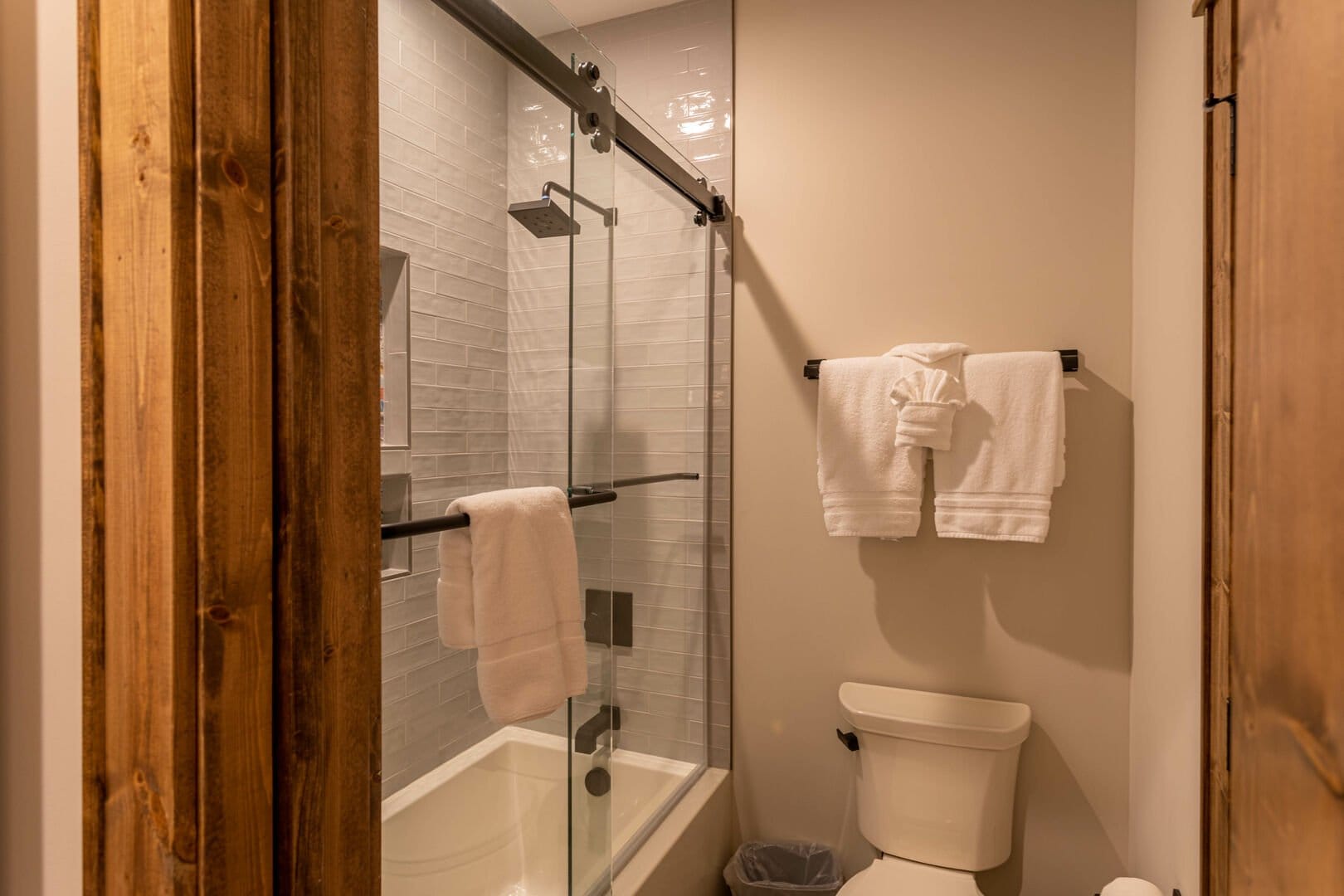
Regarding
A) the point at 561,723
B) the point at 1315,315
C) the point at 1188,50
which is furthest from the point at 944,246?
the point at 561,723

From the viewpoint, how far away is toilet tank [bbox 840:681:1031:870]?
163cm

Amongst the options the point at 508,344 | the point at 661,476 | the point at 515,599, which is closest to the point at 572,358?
the point at 508,344

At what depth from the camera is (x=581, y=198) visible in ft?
4.36

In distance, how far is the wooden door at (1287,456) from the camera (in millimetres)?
625

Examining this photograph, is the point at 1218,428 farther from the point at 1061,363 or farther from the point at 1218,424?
the point at 1061,363

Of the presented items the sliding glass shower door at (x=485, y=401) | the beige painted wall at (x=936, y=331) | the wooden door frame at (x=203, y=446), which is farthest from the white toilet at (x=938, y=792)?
the wooden door frame at (x=203, y=446)

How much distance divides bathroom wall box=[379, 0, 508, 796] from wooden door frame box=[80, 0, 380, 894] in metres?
0.37

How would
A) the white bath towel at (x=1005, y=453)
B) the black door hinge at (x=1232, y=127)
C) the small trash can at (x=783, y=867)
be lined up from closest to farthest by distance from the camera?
the black door hinge at (x=1232, y=127)
the white bath towel at (x=1005, y=453)
the small trash can at (x=783, y=867)

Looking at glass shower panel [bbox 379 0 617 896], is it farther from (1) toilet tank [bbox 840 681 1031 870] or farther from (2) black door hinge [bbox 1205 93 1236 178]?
(2) black door hinge [bbox 1205 93 1236 178]

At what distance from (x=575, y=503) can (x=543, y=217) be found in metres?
0.51

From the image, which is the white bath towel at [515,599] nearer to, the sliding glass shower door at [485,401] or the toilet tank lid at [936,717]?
the sliding glass shower door at [485,401]

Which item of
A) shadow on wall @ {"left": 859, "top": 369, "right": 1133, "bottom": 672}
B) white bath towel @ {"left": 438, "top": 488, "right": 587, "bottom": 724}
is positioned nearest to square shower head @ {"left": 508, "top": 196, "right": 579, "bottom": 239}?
white bath towel @ {"left": 438, "top": 488, "right": 587, "bottom": 724}

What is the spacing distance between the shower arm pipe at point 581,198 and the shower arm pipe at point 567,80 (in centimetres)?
11

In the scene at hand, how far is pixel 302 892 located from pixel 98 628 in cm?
30
